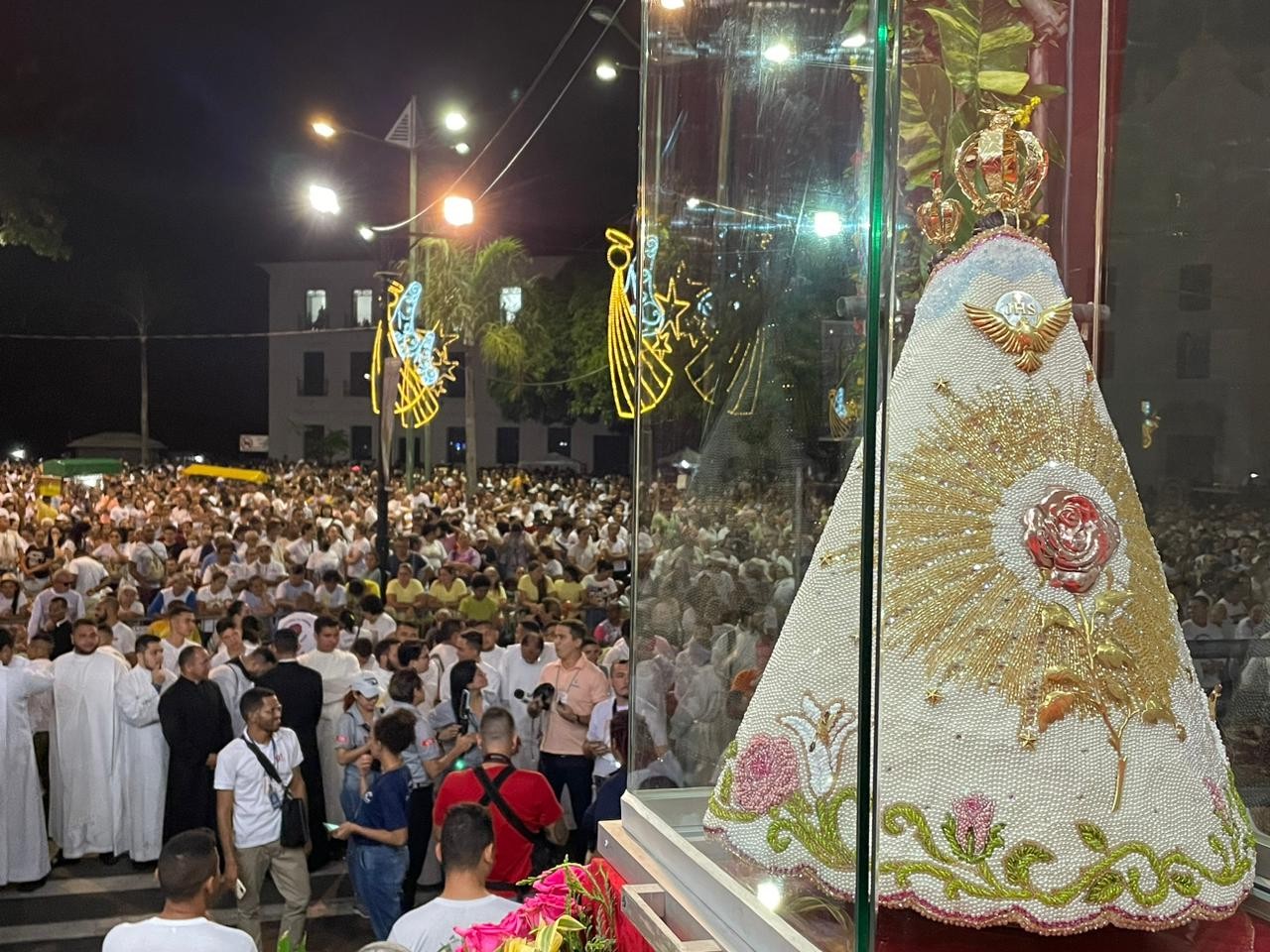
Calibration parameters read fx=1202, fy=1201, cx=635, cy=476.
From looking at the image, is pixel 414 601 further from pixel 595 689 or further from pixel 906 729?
pixel 906 729

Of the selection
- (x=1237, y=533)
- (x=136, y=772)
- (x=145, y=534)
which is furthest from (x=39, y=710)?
(x=1237, y=533)

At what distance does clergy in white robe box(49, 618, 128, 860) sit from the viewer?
5.62 meters

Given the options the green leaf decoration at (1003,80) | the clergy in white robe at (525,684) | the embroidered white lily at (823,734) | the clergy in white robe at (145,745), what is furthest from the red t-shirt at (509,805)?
the green leaf decoration at (1003,80)

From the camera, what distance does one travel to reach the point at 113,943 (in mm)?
3227

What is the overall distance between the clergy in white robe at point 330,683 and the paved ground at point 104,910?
0.46 metres

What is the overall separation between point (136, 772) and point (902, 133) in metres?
5.10

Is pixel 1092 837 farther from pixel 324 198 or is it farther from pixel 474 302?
pixel 324 198

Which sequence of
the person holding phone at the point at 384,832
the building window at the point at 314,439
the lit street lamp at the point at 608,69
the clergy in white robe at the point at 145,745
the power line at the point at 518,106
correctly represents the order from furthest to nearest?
the building window at the point at 314,439 < the power line at the point at 518,106 < the lit street lamp at the point at 608,69 < the clergy in white robe at the point at 145,745 < the person holding phone at the point at 384,832

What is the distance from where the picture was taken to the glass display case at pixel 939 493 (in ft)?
4.37

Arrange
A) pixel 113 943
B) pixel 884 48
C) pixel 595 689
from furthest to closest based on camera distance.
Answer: pixel 595 689, pixel 113 943, pixel 884 48

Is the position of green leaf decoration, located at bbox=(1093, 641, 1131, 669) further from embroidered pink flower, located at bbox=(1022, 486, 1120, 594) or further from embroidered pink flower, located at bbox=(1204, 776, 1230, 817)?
embroidered pink flower, located at bbox=(1204, 776, 1230, 817)

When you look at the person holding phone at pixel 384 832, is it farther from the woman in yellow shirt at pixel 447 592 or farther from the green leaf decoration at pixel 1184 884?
the green leaf decoration at pixel 1184 884

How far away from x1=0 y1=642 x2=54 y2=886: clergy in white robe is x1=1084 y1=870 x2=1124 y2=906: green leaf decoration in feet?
17.1

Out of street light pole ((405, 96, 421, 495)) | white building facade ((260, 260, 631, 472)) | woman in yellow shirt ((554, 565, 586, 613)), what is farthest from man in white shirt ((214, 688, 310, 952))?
white building facade ((260, 260, 631, 472))
